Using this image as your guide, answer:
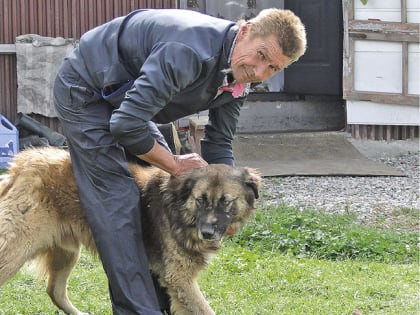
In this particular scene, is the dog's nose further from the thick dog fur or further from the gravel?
the gravel

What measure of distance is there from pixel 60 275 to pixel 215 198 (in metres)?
1.42

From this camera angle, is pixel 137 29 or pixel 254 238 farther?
pixel 254 238

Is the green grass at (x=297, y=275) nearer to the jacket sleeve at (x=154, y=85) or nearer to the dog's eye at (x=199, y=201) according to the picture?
the dog's eye at (x=199, y=201)

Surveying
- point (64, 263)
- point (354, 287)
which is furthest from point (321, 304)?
point (64, 263)

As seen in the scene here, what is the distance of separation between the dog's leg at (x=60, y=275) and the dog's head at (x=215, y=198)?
1.08 metres

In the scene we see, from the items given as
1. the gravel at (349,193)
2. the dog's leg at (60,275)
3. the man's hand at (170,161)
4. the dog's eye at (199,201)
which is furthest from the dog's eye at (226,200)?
the gravel at (349,193)

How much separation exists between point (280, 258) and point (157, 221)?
7.31 feet

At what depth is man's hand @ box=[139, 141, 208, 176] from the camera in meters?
4.50

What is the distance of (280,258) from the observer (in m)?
6.99

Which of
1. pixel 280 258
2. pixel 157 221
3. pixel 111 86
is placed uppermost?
pixel 111 86

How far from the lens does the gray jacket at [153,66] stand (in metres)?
4.19

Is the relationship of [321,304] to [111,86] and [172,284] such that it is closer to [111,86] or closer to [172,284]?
[172,284]

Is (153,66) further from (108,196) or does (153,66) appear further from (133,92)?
(108,196)

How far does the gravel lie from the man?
14.8ft
